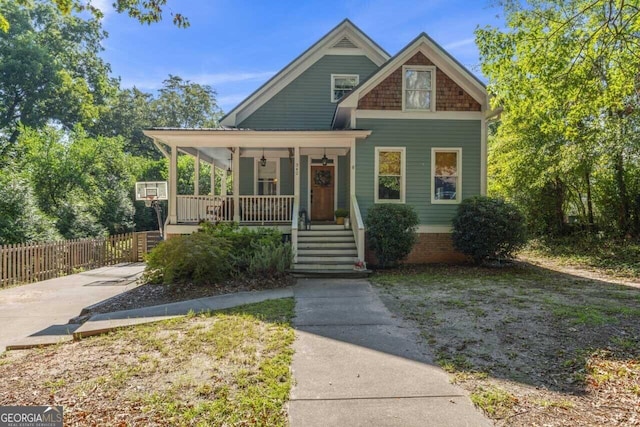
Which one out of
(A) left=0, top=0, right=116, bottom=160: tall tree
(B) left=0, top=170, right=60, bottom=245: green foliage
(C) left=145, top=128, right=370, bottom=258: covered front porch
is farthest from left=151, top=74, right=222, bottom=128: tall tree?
(C) left=145, top=128, right=370, bottom=258: covered front porch

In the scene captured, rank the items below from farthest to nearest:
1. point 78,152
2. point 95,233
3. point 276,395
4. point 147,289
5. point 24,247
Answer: point 78,152 → point 95,233 → point 24,247 → point 147,289 → point 276,395

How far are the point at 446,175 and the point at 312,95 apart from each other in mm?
6470

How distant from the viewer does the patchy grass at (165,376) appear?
9.73ft

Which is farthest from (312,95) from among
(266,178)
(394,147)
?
(394,147)

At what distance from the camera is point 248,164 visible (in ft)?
47.1

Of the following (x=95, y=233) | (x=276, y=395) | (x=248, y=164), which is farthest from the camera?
(x=95, y=233)

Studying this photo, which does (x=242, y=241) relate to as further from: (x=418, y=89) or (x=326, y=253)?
(x=418, y=89)

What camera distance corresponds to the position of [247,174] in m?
14.4

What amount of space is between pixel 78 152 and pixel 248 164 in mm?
11567

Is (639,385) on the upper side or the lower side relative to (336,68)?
lower

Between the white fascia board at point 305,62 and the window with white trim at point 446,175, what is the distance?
17.1ft

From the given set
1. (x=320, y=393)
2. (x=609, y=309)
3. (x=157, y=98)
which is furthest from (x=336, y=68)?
(x=157, y=98)

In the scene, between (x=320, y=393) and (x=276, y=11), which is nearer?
(x=320, y=393)

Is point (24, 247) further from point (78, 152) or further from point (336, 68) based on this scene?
point (336, 68)
